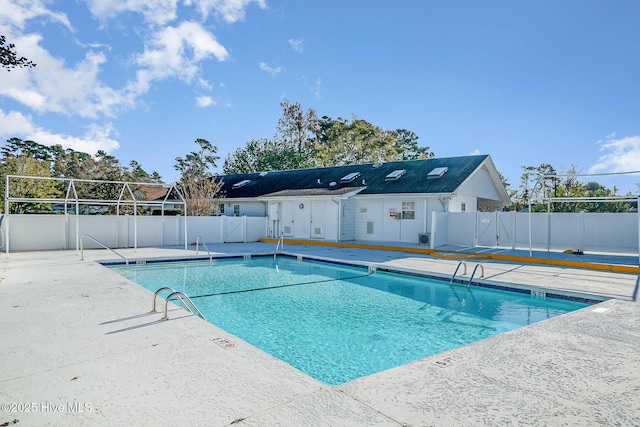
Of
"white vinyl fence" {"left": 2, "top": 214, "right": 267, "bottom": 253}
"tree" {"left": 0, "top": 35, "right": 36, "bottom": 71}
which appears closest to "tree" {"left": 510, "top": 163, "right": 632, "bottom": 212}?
"tree" {"left": 0, "top": 35, "right": 36, "bottom": 71}

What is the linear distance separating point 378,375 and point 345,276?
7986 millimetres

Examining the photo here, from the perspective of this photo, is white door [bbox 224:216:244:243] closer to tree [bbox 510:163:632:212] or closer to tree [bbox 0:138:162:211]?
tree [bbox 0:138:162:211]

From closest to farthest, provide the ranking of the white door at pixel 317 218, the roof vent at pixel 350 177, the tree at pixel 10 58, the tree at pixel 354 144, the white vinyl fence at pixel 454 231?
the tree at pixel 10 58 < the white vinyl fence at pixel 454 231 < the white door at pixel 317 218 < the roof vent at pixel 350 177 < the tree at pixel 354 144

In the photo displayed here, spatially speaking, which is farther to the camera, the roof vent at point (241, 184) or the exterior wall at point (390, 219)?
the roof vent at point (241, 184)

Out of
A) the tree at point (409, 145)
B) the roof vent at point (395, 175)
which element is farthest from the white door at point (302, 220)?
the tree at point (409, 145)

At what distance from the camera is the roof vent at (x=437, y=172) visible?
18.9 m

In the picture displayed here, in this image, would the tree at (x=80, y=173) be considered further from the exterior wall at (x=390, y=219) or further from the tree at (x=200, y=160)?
the exterior wall at (x=390, y=219)

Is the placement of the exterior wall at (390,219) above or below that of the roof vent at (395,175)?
below

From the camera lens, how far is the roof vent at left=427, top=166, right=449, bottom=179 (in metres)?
18.9

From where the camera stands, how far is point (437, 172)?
19141mm

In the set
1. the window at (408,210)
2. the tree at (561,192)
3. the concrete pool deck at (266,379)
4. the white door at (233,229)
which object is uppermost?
the tree at (561,192)

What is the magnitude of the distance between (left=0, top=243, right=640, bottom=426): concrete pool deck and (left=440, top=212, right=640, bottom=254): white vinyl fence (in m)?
10.3

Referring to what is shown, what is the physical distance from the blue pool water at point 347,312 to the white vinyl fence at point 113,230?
519 centimetres

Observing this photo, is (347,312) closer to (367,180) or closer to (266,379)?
(266,379)
